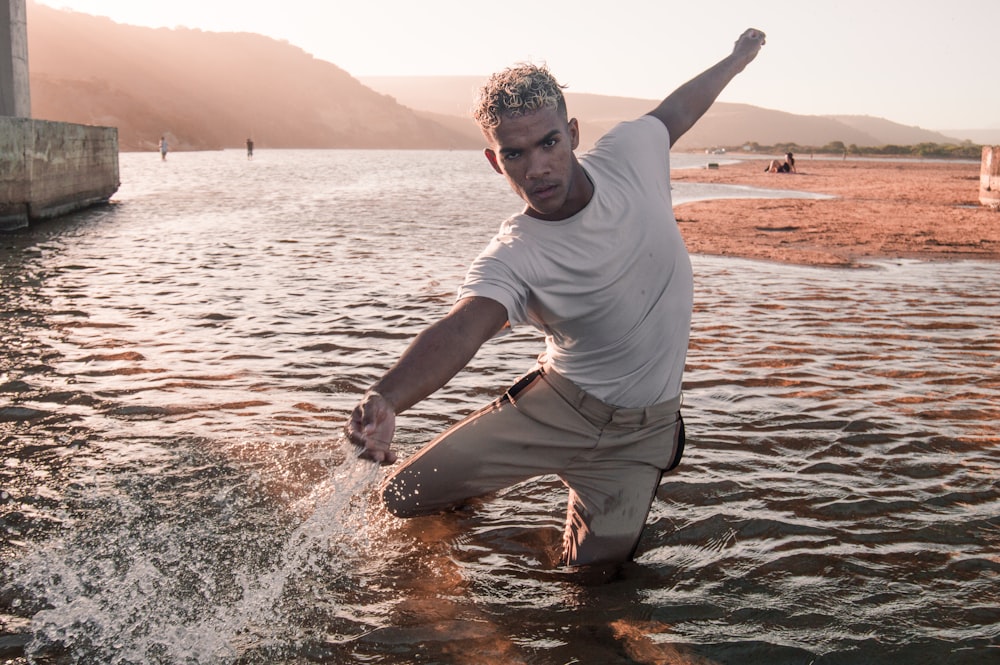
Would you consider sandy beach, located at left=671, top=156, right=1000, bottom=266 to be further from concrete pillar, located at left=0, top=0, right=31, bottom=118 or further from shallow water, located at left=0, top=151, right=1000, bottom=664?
concrete pillar, located at left=0, top=0, right=31, bottom=118

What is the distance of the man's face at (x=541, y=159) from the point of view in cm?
331

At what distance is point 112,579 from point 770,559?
3.16 meters

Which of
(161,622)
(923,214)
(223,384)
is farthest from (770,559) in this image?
(923,214)

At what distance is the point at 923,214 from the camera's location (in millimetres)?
21672

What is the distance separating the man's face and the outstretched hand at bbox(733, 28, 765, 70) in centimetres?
195

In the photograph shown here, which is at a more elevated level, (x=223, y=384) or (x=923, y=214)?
(x=923, y=214)

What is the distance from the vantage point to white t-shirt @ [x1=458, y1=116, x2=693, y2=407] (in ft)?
11.2

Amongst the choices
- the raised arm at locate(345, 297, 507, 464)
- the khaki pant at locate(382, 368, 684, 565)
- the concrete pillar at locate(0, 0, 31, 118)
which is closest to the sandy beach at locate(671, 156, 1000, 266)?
the khaki pant at locate(382, 368, 684, 565)

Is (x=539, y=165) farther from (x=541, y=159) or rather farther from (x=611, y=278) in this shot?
(x=611, y=278)

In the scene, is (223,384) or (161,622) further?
(223,384)

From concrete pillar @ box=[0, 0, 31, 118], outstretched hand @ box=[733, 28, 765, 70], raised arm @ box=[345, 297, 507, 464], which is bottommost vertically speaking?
raised arm @ box=[345, 297, 507, 464]

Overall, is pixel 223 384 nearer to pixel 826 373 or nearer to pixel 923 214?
pixel 826 373

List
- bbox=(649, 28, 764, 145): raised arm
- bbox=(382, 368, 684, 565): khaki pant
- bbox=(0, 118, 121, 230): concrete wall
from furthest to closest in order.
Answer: bbox=(0, 118, 121, 230): concrete wall → bbox=(649, 28, 764, 145): raised arm → bbox=(382, 368, 684, 565): khaki pant

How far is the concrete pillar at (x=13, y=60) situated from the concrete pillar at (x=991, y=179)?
78.4ft
